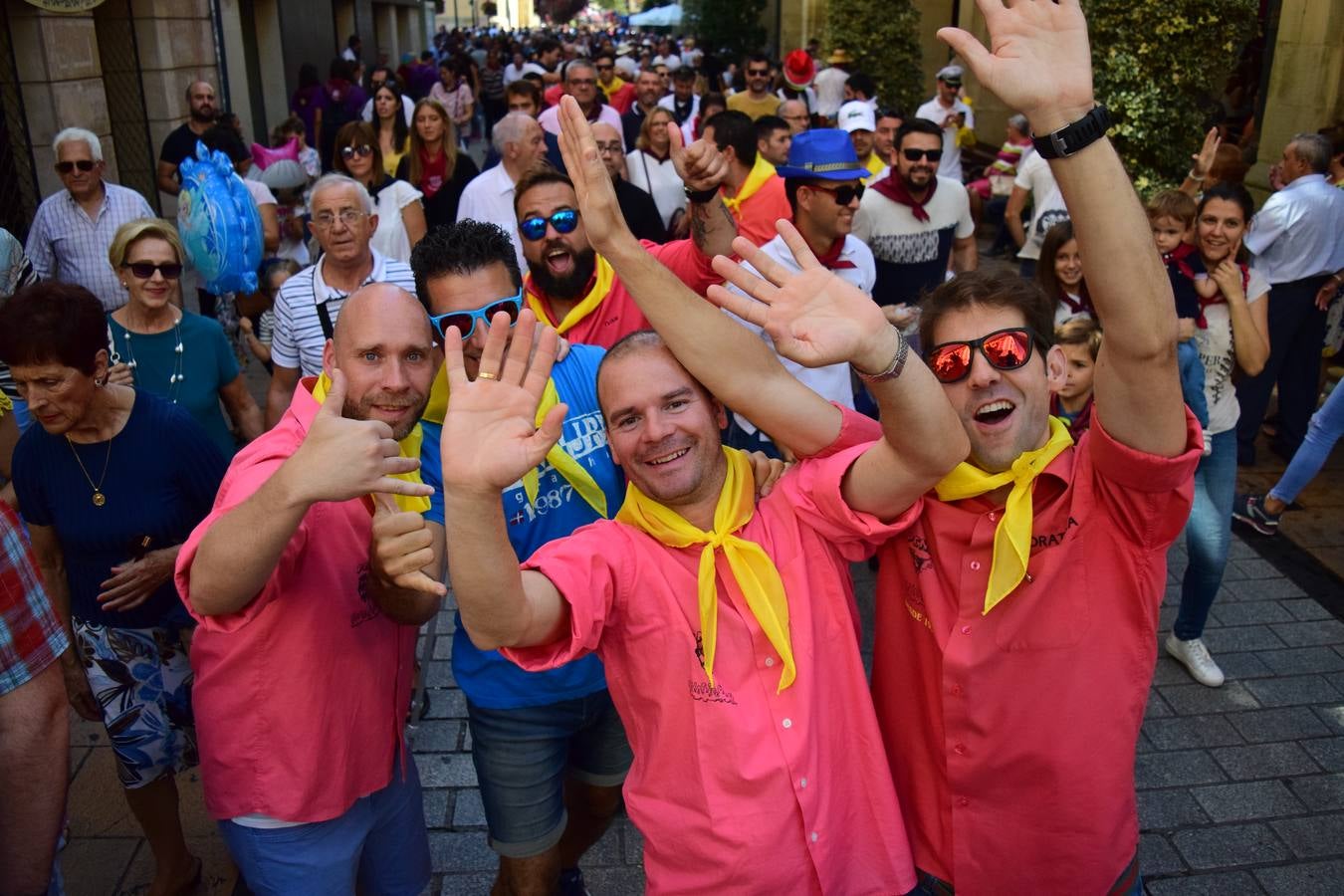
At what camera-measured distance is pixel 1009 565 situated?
232 cm

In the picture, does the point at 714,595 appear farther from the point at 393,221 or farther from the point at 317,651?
the point at 393,221

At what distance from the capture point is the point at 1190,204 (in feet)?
17.6

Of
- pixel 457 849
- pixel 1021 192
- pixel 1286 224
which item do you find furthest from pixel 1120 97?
pixel 457 849

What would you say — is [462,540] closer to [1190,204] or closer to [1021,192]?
[1190,204]

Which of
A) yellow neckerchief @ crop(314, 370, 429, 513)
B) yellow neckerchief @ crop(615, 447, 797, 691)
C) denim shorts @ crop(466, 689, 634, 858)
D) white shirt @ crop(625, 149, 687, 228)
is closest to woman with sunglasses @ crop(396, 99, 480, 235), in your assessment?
white shirt @ crop(625, 149, 687, 228)

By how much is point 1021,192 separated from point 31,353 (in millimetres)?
7717

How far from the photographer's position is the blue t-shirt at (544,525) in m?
3.09

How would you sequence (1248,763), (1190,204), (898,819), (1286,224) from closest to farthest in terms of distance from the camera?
(898,819), (1248,763), (1190,204), (1286,224)

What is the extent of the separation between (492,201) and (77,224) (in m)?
2.46

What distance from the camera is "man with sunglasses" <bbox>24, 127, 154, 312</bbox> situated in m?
6.64

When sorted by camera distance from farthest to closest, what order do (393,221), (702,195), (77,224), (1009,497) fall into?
1. (393,221)
2. (77,224)
3. (702,195)
4. (1009,497)

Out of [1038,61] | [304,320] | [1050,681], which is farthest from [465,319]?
[304,320]

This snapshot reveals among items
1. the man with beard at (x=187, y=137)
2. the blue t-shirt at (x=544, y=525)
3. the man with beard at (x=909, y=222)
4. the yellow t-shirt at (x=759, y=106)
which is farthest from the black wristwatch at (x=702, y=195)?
the yellow t-shirt at (x=759, y=106)

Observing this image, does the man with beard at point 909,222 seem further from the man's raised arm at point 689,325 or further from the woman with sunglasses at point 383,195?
the man's raised arm at point 689,325
